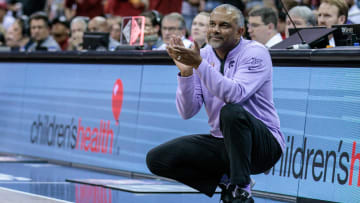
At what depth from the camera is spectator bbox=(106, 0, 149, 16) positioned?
13.0 m

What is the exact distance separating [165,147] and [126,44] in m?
3.57

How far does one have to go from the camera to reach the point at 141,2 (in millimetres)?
12930

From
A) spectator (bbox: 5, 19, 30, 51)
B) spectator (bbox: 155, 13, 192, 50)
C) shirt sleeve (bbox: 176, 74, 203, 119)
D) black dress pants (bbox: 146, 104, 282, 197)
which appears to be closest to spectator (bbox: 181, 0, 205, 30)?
spectator (bbox: 5, 19, 30, 51)

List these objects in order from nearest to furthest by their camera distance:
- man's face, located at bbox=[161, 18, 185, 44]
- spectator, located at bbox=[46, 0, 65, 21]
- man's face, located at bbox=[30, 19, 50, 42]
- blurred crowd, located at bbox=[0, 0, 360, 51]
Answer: blurred crowd, located at bbox=[0, 0, 360, 51]
man's face, located at bbox=[161, 18, 185, 44]
man's face, located at bbox=[30, 19, 50, 42]
spectator, located at bbox=[46, 0, 65, 21]

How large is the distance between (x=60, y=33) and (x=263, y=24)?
4.90 m

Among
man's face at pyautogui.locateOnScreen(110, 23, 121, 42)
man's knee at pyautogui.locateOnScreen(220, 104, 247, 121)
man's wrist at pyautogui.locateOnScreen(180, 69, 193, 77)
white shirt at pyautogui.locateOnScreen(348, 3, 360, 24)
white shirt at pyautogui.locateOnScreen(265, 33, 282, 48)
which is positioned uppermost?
white shirt at pyautogui.locateOnScreen(348, 3, 360, 24)

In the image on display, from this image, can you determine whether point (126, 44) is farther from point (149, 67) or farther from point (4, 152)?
point (4, 152)

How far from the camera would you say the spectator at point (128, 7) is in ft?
42.5

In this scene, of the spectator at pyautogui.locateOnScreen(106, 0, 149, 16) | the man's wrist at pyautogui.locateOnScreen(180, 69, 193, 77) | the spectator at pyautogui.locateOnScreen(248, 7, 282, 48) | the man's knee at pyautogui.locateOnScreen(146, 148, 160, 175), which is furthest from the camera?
the spectator at pyautogui.locateOnScreen(106, 0, 149, 16)

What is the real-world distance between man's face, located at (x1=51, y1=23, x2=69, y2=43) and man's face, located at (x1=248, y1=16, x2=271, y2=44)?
4724 mm

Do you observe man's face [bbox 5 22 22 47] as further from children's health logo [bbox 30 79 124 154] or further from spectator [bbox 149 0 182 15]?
children's health logo [bbox 30 79 124 154]

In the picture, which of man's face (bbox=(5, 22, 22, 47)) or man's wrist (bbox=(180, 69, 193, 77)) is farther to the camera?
man's face (bbox=(5, 22, 22, 47))

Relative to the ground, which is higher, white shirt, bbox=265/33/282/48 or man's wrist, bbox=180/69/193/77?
white shirt, bbox=265/33/282/48

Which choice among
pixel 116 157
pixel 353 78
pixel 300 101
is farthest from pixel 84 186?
pixel 353 78
